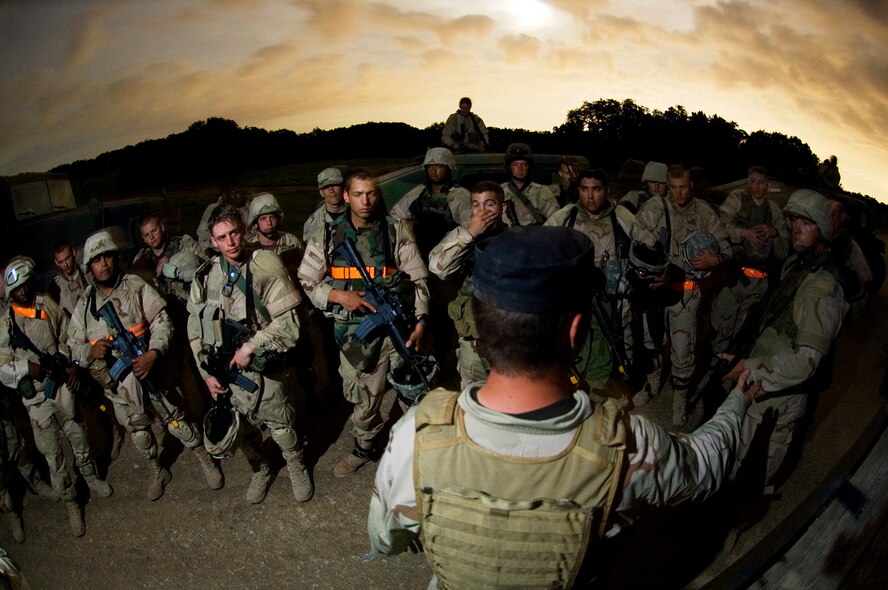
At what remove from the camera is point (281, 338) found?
354cm

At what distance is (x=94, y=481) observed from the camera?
431 cm

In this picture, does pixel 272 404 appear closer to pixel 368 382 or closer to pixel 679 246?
pixel 368 382

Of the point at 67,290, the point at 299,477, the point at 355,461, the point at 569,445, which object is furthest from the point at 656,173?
the point at 67,290

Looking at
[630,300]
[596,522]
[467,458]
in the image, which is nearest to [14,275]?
[467,458]

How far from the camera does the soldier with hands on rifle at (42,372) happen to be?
3965 millimetres

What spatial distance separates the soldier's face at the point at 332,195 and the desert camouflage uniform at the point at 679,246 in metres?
2.90

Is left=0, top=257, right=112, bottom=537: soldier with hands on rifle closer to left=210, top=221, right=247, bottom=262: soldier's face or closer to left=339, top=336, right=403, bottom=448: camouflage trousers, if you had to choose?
left=210, top=221, right=247, bottom=262: soldier's face

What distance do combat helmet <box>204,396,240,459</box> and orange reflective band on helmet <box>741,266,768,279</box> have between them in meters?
4.86

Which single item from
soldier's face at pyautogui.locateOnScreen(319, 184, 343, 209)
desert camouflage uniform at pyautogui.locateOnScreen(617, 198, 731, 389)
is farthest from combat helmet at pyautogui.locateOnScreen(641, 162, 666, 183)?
soldier's face at pyautogui.locateOnScreen(319, 184, 343, 209)

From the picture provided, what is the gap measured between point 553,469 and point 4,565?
6.27 ft

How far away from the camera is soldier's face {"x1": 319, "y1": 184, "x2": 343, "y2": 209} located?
17.6 ft

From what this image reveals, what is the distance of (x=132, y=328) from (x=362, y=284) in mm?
1937

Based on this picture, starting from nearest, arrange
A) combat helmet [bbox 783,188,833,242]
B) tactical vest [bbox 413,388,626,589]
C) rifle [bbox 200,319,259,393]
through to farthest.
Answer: tactical vest [bbox 413,388,626,589], combat helmet [bbox 783,188,833,242], rifle [bbox 200,319,259,393]

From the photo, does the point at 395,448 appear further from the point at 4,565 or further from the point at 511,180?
the point at 511,180
